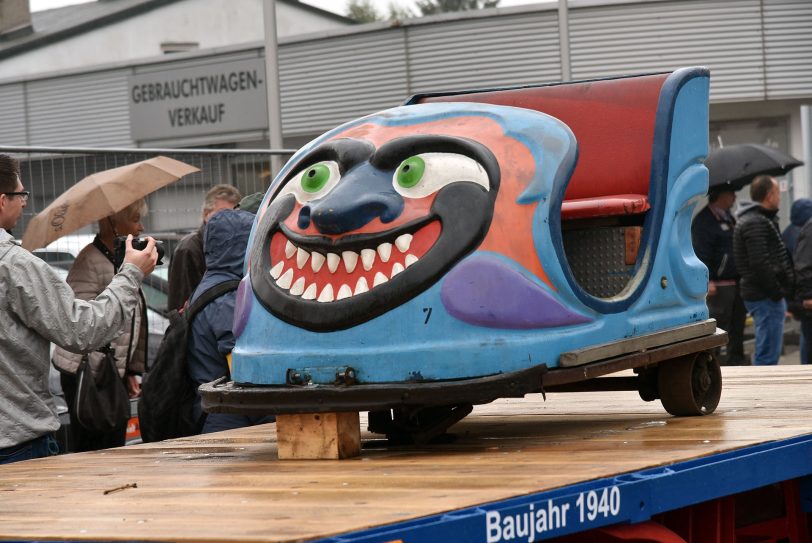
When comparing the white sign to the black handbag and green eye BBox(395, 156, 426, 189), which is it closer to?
the black handbag

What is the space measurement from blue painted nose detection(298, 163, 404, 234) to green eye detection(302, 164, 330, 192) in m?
0.13

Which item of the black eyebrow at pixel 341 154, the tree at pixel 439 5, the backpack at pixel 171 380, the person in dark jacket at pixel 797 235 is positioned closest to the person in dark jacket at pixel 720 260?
the person in dark jacket at pixel 797 235

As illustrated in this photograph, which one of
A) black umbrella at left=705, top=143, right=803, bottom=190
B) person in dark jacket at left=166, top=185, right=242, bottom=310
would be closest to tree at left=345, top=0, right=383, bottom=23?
black umbrella at left=705, top=143, right=803, bottom=190

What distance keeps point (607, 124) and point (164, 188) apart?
485 centimetres

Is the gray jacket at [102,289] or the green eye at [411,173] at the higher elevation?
the green eye at [411,173]

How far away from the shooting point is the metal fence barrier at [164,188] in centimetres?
885

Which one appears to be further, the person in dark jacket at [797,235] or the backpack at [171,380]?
the person in dark jacket at [797,235]

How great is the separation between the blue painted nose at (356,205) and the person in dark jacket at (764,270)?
825 centimetres

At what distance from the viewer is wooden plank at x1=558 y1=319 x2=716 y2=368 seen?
16.2 ft

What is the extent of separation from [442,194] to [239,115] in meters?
21.1

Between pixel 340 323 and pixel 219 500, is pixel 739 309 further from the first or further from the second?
pixel 219 500

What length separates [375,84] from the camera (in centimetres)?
2397

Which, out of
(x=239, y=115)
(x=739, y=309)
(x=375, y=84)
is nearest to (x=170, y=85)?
(x=239, y=115)

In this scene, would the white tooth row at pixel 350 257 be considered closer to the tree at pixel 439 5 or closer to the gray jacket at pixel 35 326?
the gray jacket at pixel 35 326
